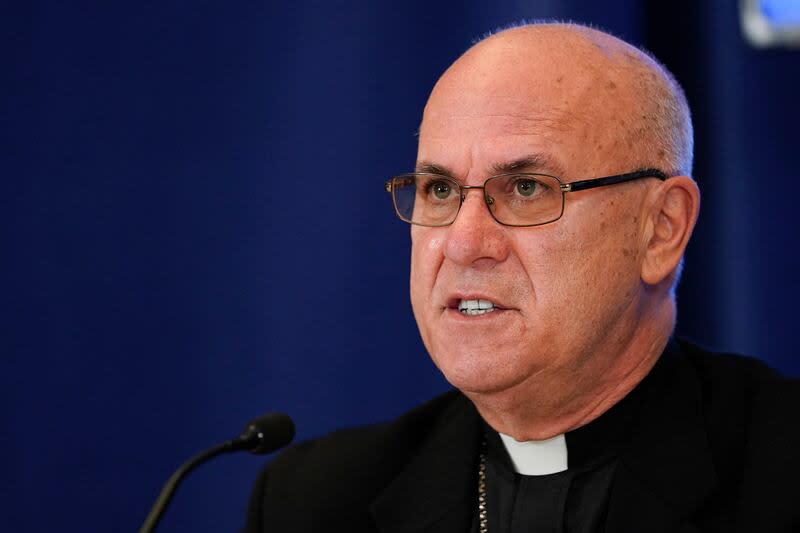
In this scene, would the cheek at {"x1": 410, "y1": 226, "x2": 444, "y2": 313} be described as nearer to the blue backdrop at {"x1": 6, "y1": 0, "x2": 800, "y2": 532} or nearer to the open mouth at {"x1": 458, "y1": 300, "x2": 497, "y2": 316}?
the open mouth at {"x1": 458, "y1": 300, "x2": 497, "y2": 316}

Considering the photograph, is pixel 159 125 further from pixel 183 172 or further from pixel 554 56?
pixel 554 56

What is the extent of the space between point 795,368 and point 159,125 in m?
1.95

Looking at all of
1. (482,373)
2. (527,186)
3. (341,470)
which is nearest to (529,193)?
(527,186)

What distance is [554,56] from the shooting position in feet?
6.43

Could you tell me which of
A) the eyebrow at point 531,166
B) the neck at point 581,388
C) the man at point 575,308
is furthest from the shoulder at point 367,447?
the eyebrow at point 531,166

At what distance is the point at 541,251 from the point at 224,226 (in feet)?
4.38

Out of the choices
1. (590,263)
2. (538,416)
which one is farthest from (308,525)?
(590,263)

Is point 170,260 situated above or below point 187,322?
above

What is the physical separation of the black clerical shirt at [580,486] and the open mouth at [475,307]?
11.8 inches

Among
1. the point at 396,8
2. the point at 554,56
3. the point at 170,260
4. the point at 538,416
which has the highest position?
the point at 396,8

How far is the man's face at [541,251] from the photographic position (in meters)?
1.88

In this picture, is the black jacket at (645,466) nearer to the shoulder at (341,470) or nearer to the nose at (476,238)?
the shoulder at (341,470)

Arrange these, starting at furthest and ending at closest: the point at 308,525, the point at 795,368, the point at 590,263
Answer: the point at 795,368
the point at 308,525
the point at 590,263

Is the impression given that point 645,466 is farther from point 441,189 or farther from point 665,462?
point 441,189
